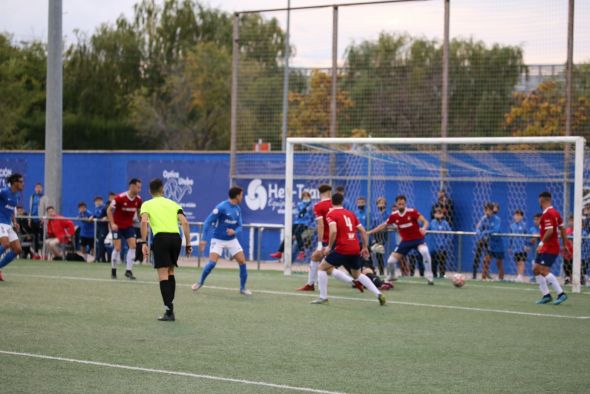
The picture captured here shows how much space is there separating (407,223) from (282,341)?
8862mm

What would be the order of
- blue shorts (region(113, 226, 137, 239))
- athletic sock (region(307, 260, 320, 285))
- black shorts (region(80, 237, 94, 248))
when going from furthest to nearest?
black shorts (region(80, 237, 94, 248)), blue shorts (region(113, 226, 137, 239)), athletic sock (region(307, 260, 320, 285))

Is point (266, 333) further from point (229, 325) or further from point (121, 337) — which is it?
point (121, 337)

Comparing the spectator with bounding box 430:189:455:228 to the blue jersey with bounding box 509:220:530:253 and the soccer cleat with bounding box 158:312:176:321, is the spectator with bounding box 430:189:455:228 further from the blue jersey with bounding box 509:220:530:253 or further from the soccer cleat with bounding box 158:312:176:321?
the soccer cleat with bounding box 158:312:176:321

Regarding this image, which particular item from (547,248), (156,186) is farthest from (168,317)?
(547,248)

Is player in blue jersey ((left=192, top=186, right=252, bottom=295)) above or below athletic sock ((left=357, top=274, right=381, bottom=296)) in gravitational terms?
above

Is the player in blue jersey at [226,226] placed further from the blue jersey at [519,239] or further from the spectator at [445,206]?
the blue jersey at [519,239]

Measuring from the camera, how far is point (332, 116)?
25.6 meters

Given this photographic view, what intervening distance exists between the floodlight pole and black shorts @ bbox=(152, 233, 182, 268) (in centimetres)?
1434

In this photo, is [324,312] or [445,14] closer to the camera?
[324,312]

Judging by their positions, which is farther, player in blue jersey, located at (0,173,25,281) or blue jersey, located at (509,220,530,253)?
blue jersey, located at (509,220,530,253)

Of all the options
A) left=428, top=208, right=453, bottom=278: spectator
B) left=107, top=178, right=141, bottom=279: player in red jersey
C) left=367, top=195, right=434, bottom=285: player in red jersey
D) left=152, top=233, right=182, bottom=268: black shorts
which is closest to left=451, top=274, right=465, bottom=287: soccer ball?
left=367, top=195, right=434, bottom=285: player in red jersey

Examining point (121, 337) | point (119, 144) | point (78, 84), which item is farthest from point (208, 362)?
point (78, 84)

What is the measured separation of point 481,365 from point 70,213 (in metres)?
22.5

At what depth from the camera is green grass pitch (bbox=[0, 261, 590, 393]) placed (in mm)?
8977
